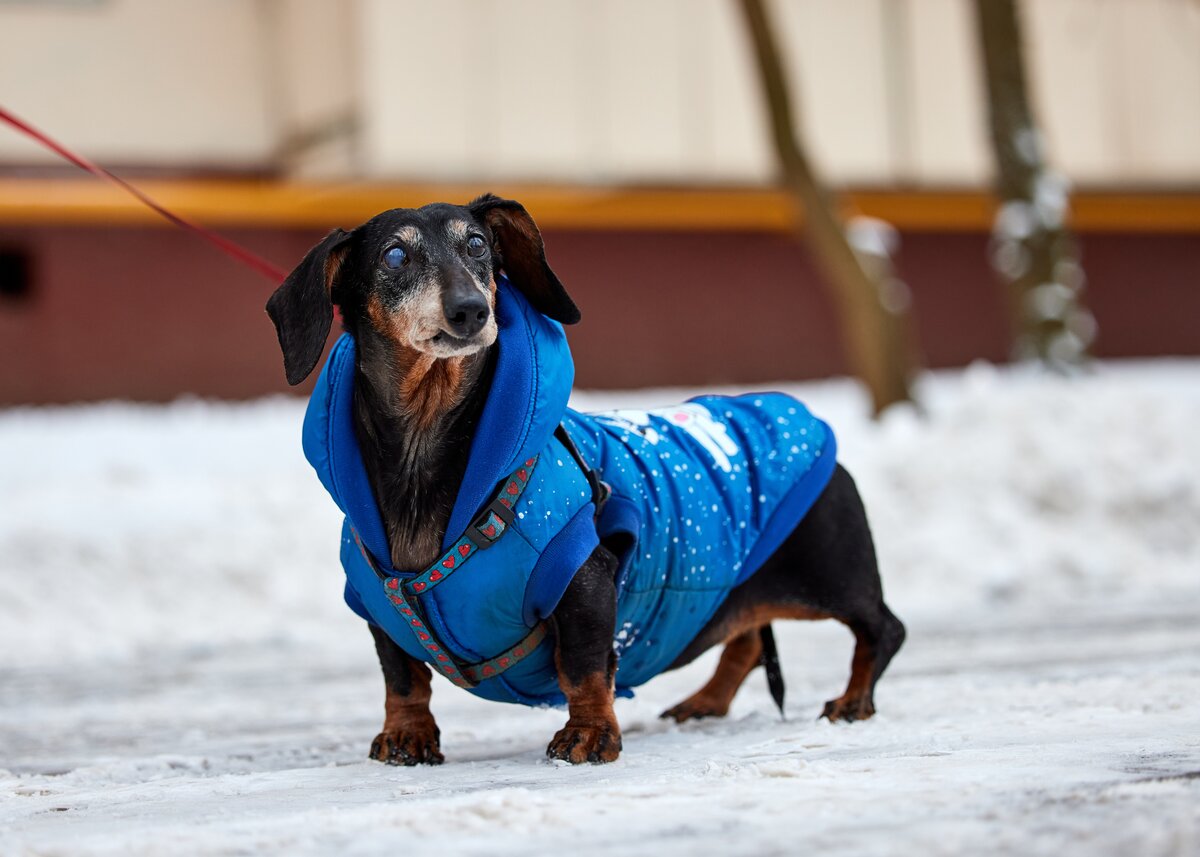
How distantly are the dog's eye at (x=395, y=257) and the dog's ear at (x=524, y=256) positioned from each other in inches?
11.0

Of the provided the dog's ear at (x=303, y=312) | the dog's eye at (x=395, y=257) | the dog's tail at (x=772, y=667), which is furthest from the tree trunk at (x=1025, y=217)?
the dog's ear at (x=303, y=312)

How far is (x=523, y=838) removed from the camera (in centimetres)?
268

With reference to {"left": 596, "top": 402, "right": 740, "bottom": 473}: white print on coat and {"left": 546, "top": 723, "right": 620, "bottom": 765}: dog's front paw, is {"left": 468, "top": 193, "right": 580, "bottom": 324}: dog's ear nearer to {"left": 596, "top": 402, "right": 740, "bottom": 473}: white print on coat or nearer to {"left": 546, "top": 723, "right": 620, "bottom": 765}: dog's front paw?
{"left": 596, "top": 402, "right": 740, "bottom": 473}: white print on coat

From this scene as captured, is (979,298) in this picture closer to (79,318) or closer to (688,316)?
(688,316)

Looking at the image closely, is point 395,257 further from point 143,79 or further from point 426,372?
point 143,79

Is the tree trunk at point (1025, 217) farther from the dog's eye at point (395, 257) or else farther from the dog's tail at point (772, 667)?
the dog's eye at point (395, 257)

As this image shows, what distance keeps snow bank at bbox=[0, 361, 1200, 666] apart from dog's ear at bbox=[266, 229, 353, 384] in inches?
154

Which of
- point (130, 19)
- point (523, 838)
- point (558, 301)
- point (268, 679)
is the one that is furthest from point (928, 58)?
point (523, 838)

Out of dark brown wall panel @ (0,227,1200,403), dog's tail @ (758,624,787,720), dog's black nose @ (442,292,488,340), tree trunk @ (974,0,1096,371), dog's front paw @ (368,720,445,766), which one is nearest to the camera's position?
dog's black nose @ (442,292,488,340)

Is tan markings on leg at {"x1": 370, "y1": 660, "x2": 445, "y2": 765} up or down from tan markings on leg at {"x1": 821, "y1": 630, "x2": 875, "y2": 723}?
up

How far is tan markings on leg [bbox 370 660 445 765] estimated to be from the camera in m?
3.81

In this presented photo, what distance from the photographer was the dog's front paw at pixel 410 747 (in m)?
3.80

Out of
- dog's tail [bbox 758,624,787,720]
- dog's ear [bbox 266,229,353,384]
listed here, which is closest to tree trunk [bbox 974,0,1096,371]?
dog's tail [bbox 758,624,787,720]

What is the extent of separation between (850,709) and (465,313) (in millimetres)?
1624
